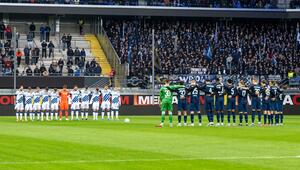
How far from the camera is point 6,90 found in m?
63.3

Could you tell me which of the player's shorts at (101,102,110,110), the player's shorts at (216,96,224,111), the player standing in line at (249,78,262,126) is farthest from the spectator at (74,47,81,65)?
the player's shorts at (216,96,224,111)

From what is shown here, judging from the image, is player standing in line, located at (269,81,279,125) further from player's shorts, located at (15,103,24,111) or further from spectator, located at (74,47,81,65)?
spectator, located at (74,47,81,65)

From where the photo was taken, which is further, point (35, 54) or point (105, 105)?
point (35, 54)

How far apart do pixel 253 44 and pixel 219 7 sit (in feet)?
17.2

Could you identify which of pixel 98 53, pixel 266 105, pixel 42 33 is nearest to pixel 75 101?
pixel 266 105

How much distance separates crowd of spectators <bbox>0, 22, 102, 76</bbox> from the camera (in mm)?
69250

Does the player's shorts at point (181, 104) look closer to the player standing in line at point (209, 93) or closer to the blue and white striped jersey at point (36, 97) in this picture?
the player standing in line at point (209, 93)

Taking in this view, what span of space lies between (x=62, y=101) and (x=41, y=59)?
1729 centimetres

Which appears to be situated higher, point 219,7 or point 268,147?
point 219,7

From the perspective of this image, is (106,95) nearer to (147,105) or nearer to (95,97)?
(95,97)

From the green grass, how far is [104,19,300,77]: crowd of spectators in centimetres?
3727

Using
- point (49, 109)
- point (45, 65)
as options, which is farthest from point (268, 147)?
point (45, 65)

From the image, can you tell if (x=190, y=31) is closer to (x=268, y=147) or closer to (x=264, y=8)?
(x=264, y=8)

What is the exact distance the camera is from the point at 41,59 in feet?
240
